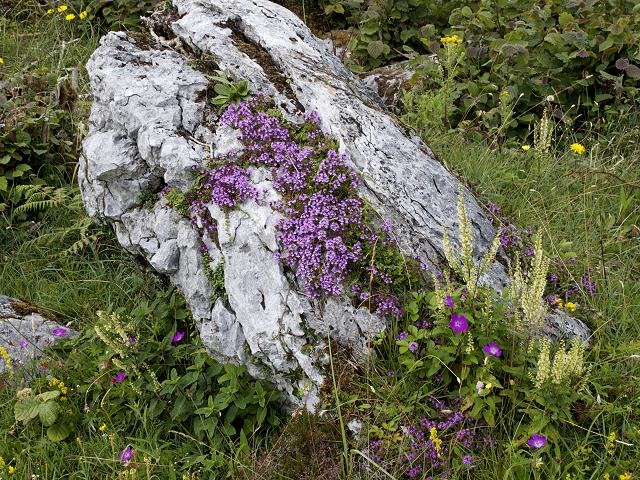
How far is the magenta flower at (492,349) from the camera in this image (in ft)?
10.1

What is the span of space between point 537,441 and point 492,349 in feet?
1.49

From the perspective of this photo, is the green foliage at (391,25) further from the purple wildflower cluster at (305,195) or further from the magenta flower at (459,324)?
the magenta flower at (459,324)

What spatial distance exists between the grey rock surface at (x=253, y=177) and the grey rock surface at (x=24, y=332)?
2.58ft

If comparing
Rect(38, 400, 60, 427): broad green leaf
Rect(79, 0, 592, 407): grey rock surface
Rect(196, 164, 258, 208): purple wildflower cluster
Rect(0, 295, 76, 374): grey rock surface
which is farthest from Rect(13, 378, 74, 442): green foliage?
Rect(196, 164, 258, 208): purple wildflower cluster

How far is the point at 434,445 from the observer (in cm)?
305

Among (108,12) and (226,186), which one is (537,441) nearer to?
(226,186)

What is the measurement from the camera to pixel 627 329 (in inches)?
154

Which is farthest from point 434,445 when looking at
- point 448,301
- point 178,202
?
point 178,202

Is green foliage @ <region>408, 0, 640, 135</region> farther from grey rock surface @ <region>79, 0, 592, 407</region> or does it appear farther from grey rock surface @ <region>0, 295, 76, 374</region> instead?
grey rock surface @ <region>0, 295, 76, 374</region>

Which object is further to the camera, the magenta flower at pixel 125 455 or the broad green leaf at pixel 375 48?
the broad green leaf at pixel 375 48

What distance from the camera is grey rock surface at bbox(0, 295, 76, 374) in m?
4.15

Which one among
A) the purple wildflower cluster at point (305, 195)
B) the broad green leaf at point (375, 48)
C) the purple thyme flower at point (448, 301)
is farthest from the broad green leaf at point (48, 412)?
the broad green leaf at point (375, 48)

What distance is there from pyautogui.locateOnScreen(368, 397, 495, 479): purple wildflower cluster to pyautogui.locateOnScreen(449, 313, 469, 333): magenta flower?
36 centimetres

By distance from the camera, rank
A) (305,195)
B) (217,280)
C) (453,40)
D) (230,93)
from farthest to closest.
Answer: (453,40) → (230,93) → (217,280) → (305,195)
